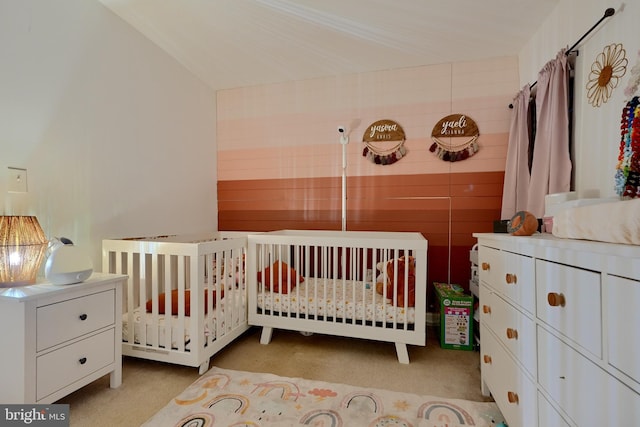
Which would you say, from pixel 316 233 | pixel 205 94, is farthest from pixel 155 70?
pixel 316 233

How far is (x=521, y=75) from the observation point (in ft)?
7.60

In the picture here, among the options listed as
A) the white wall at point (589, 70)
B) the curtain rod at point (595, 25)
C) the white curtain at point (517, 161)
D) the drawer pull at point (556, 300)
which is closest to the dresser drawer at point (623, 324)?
the drawer pull at point (556, 300)

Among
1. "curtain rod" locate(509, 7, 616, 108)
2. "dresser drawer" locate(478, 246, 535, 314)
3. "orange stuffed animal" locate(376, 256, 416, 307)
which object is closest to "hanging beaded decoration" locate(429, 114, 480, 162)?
"curtain rod" locate(509, 7, 616, 108)

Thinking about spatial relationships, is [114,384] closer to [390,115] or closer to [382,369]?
[382,369]

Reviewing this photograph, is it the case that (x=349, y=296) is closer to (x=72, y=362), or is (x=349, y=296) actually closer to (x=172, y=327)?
(x=172, y=327)

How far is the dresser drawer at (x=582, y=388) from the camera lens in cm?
61

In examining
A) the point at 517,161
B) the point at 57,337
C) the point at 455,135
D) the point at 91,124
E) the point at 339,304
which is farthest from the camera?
the point at 455,135

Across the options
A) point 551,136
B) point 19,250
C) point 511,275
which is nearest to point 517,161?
point 551,136

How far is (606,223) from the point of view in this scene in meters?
0.69

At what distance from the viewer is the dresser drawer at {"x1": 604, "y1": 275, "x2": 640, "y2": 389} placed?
0.58 m

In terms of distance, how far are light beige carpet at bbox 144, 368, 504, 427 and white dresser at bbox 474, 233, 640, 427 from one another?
9.9 inches

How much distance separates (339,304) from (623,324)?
155 centimetres

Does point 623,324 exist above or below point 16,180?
below

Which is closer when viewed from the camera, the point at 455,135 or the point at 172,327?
the point at 172,327
